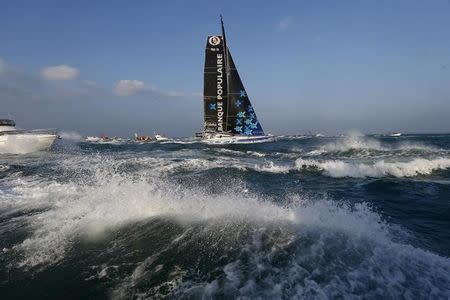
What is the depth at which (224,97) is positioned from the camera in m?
46.0

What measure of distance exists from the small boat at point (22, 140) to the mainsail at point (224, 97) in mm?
18271

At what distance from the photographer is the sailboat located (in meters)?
45.2

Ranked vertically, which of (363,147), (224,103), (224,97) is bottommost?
(363,147)

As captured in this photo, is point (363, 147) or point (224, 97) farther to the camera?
point (224, 97)

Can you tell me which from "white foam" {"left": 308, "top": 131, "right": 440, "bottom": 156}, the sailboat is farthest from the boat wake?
the sailboat

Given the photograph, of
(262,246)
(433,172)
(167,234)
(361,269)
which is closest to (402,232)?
(361,269)

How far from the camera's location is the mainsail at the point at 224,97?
4516 cm

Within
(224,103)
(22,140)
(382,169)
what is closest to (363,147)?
(224,103)

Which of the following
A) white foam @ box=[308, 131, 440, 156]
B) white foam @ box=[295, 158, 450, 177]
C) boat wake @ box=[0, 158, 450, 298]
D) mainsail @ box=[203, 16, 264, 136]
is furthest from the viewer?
mainsail @ box=[203, 16, 264, 136]

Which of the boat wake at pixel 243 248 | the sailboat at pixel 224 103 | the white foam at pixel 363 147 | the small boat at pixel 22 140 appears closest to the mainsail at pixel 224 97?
the sailboat at pixel 224 103

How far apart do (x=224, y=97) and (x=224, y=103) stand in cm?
80

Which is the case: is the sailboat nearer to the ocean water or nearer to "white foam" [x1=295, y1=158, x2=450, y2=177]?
"white foam" [x1=295, y1=158, x2=450, y2=177]

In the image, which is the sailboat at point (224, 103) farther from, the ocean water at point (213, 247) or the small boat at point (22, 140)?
the ocean water at point (213, 247)

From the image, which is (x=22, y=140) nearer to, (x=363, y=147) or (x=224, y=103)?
(x=224, y=103)
